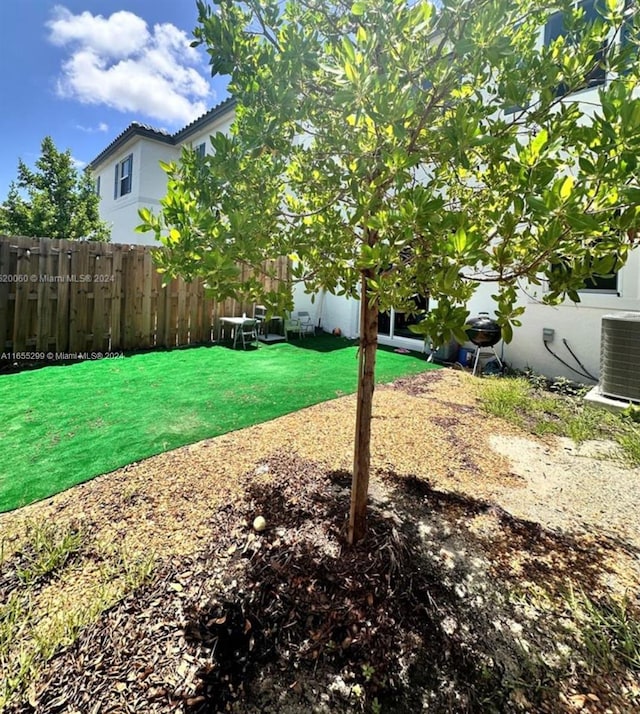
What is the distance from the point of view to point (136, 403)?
208 inches

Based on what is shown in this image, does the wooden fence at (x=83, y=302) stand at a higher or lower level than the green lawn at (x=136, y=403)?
higher

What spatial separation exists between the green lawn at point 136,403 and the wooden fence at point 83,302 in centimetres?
76

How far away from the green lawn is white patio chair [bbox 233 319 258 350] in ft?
2.64

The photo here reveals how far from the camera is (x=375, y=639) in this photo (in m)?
1.92

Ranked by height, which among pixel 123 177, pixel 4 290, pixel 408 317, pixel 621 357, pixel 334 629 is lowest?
pixel 334 629

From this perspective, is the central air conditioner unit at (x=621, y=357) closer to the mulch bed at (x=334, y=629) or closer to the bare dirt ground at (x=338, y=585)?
the bare dirt ground at (x=338, y=585)

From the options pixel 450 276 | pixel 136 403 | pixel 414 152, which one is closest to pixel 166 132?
pixel 136 403

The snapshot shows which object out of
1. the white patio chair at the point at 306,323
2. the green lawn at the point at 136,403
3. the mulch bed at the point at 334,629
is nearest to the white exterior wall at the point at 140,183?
the white patio chair at the point at 306,323

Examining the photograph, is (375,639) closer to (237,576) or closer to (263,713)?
(263,713)

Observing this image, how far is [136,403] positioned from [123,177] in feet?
52.8

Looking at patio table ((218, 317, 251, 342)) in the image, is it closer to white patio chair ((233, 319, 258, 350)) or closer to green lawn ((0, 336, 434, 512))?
white patio chair ((233, 319, 258, 350))

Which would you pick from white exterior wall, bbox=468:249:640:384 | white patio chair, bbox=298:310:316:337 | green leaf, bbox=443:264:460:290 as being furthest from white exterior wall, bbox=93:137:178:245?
green leaf, bbox=443:264:460:290

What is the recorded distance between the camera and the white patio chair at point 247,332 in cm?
989

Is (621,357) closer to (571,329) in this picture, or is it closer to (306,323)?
(571,329)
